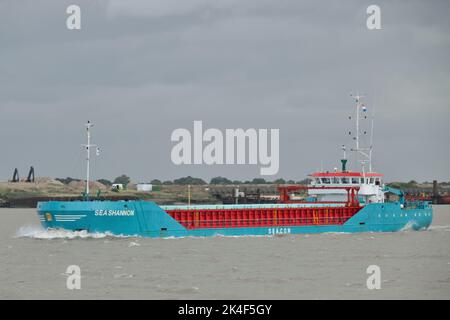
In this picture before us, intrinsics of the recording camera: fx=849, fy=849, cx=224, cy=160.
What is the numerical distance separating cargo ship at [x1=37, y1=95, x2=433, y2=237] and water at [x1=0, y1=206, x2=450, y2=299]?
55.9 inches

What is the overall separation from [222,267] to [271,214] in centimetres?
2429

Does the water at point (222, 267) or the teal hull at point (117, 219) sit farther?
the teal hull at point (117, 219)

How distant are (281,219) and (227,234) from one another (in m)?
5.04

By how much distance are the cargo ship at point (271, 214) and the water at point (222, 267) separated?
4.66ft

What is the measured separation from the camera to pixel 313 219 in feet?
230

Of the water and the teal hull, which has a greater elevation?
the teal hull

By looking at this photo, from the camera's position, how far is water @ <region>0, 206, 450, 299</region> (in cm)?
3725

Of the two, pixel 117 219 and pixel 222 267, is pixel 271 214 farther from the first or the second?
pixel 222 267

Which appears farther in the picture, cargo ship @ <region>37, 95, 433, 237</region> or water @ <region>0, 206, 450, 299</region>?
cargo ship @ <region>37, 95, 433, 237</region>

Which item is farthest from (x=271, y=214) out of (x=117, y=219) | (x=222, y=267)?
(x=222, y=267)

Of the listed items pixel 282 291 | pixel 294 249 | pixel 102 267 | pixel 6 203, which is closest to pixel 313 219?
pixel 294 249

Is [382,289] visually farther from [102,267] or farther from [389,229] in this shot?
[389,229]

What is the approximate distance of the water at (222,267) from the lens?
37.2m

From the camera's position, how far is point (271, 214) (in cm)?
6894
